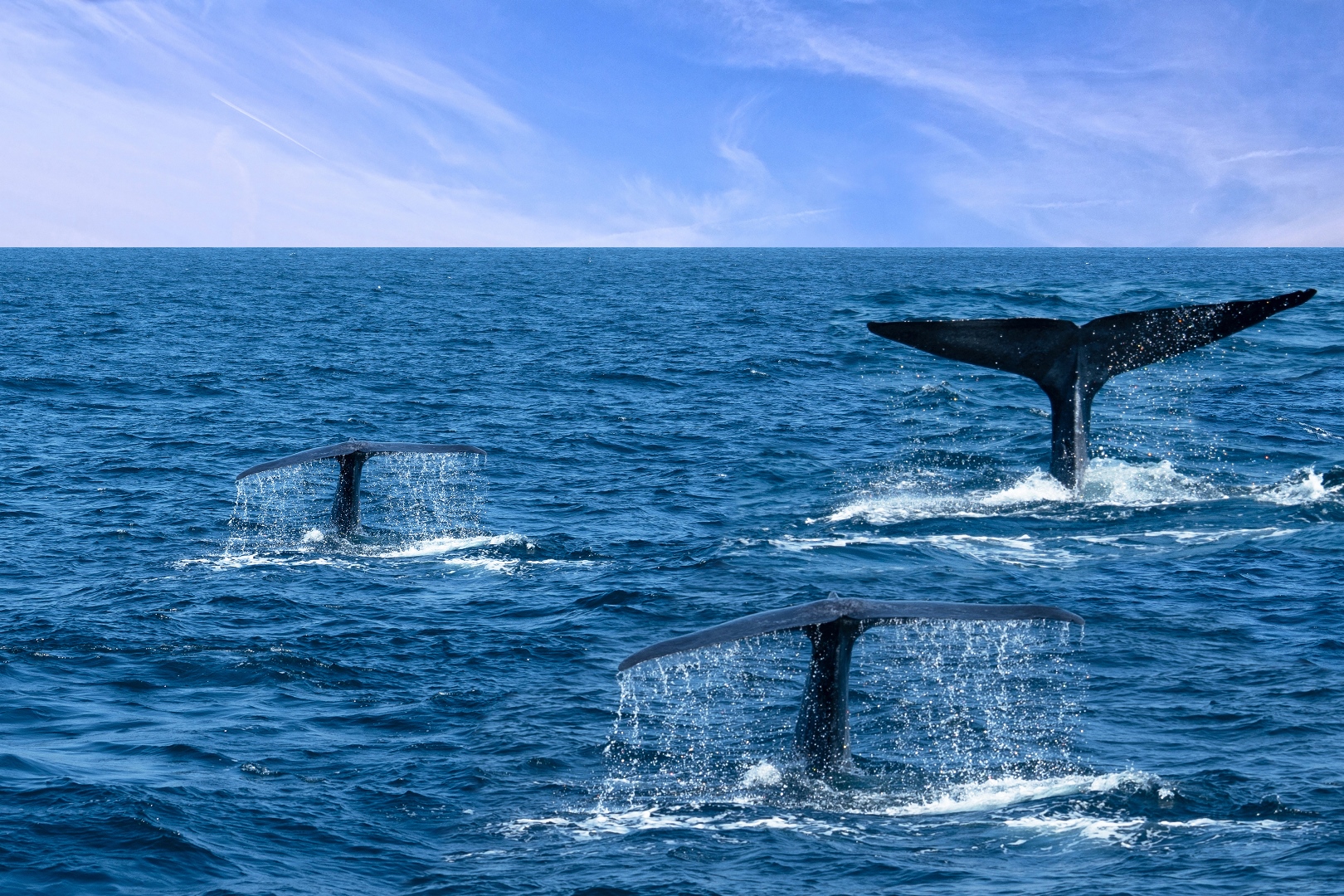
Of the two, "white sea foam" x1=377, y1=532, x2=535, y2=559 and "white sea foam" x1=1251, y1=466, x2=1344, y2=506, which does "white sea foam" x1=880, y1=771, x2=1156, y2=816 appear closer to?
"white sea foam" x1=377, y1=532, x2=535, y2=559

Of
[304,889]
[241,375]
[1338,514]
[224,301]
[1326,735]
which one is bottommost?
[304,889]

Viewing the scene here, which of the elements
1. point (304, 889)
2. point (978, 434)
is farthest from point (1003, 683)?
point (978, 434)

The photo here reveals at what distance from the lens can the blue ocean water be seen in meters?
12.3

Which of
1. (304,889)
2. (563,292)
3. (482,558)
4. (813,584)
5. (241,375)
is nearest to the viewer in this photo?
(304,889)

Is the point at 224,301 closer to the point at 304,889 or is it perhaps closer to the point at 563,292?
the point at 563,292

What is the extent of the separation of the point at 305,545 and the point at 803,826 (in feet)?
45.9

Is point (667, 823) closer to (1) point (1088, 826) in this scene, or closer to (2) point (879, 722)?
(2) point (879, 722)

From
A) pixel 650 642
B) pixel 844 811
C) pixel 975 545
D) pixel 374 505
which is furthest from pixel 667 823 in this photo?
pixel 374 505

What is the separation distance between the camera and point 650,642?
18.3 metres

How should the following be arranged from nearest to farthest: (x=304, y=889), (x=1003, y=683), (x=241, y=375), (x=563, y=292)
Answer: (x=304, y=889) < (x=1003, y=683) < (x=241, y=375) < (x=563, y=292)

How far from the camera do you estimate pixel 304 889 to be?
11703mm

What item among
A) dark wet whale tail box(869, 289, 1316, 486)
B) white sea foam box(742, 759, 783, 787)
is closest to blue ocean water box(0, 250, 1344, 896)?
white sea foam box(742, 759, 783, 787)

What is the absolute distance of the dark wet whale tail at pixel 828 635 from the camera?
11.1 metres

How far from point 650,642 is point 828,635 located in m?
6.12
